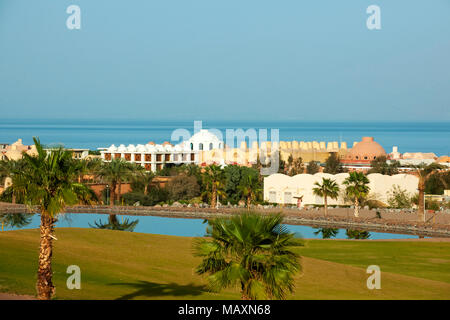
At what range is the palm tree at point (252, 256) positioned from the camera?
15.8 metres

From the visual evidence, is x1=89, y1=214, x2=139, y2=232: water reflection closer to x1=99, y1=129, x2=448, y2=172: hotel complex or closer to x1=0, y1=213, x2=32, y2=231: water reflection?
x1=0, y1=213, x2=32, y2=231: water reflection

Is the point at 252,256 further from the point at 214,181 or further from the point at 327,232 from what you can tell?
the point at 214,181

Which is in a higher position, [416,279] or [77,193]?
[77,193]

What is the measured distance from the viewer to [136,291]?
71.2 feet

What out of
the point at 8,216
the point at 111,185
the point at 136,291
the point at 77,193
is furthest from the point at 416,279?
the point at 111,185

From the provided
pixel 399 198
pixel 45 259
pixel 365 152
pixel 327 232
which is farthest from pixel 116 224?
pixel 365 152

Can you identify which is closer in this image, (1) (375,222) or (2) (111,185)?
(1) (375,222)

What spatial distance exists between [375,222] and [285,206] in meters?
15.1

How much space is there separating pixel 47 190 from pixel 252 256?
18.8ft

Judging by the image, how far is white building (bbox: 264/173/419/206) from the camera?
65.2 m

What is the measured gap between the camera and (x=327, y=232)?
4947 centimetres
